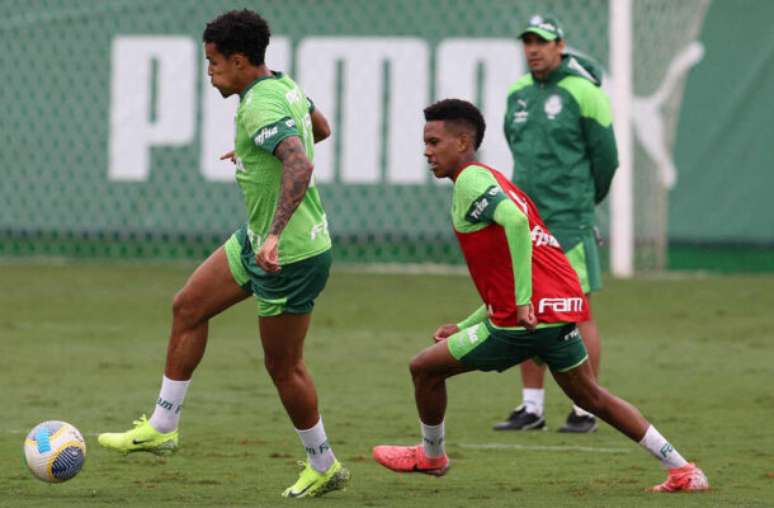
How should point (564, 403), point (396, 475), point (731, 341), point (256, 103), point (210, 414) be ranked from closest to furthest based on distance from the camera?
point (256, 103) < point (396, 475) < point (210, 414) < point (564, 403) < point (731, 341)

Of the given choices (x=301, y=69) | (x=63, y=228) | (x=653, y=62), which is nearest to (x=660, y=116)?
(x=653, y=62)

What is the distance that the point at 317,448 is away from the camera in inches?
299

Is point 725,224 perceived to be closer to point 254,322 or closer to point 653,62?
point 653,62

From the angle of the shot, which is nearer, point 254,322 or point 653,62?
point 254,322

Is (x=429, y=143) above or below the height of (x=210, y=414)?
above

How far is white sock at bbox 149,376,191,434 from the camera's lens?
7.95m

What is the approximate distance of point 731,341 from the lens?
45.8 ft

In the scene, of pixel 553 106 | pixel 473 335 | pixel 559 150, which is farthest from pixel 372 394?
pixel 473 335

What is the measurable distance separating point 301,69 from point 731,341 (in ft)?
21.4

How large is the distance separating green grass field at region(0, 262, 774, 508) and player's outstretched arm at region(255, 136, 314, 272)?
3.60 ft

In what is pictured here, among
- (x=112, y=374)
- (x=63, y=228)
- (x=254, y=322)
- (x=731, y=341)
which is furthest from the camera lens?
(x=63, y=228)

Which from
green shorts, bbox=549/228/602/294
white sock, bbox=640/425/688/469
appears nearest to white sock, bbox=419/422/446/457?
white sock, bbox=640/425/688/469

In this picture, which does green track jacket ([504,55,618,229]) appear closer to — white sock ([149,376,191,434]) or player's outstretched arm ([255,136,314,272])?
white sock ([149,376,191,434])

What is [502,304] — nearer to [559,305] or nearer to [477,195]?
[559,305]
